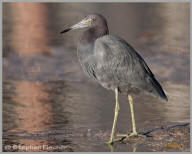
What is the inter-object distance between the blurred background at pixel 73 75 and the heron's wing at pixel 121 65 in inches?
37.2

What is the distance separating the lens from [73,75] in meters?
14.8

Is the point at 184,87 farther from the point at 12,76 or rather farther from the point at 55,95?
the point at 12,76

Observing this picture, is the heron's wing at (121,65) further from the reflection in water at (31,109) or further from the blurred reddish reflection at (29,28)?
the blurred reddish reflection at (29,28)

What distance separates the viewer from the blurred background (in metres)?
9.93

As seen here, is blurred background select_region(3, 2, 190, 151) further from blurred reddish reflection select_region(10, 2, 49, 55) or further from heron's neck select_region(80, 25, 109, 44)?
heron's neck select_region(80, 25, 109, 44)

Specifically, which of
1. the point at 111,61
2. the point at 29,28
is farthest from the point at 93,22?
the point at 29,28

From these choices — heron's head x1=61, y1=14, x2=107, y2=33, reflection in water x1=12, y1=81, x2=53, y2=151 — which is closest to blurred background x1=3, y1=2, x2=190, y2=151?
reflection in water x1=12, y1=81, x2=53, y2=151

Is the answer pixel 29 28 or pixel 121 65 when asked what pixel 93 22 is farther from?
pixel 29 28

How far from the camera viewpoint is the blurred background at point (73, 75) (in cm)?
993

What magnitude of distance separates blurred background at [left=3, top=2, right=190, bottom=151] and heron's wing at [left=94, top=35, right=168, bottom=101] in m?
0.95

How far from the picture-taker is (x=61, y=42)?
18.0 meters

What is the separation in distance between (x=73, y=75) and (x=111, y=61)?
5.72 m

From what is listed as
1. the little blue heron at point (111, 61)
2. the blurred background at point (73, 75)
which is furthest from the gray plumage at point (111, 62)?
the blurred background at point (73, 75)

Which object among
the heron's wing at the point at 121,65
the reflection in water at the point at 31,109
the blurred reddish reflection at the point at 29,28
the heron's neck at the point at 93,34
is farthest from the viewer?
the blurred reddish reflection at the point at 29,28
